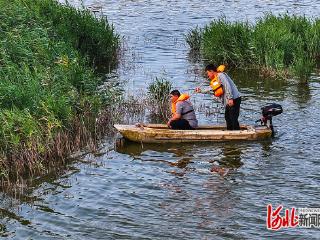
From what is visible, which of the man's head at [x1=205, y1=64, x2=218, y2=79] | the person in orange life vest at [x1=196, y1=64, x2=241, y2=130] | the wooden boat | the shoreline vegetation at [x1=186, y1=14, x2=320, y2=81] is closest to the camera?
the wooden boat

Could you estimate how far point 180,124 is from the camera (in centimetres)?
1530

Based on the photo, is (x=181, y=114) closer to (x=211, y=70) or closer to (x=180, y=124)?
(x=180, y=124)

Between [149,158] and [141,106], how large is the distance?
335cm

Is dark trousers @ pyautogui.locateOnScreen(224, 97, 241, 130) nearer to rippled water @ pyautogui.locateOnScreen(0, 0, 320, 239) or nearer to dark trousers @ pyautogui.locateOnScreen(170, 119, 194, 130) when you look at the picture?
rippled water @ pyautogui.locateOnScreen(0, 0, 320, 239)

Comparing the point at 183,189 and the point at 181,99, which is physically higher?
the point at 181,99

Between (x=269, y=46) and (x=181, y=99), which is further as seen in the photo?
(x=269, y=46)

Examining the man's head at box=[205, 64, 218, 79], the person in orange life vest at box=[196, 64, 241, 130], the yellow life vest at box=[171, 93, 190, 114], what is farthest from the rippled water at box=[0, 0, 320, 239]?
the man's head at box=[205, 64, 218, 79]

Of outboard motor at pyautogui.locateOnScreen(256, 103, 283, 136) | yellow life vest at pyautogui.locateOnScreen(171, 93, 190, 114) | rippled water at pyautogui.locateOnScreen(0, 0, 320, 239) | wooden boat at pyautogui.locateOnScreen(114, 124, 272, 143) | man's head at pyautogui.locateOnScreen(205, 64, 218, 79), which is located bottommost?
rippled water at pyautogui.locateOnScreen(0, 0, 320, 239)

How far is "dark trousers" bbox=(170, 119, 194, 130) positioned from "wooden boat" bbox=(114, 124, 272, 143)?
306 millimetres

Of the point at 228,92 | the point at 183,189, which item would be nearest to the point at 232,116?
the point at 228,92

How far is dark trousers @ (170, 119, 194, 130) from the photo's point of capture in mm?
15312

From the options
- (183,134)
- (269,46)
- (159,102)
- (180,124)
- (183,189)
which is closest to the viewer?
(183,189)

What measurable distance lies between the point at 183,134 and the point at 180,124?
1.24 ft

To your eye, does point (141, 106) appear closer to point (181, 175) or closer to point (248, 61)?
point (181, 175)
